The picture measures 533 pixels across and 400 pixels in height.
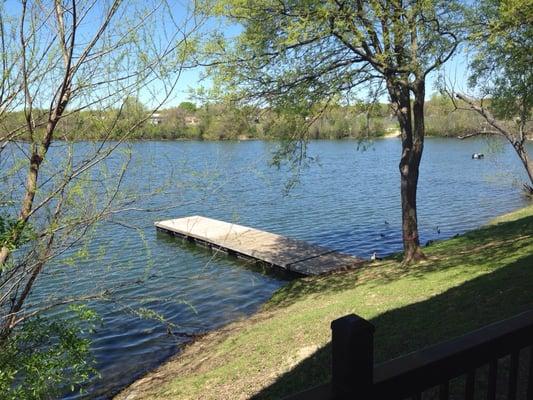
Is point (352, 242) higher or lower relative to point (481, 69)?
lower

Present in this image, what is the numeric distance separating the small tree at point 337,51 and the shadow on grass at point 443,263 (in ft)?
4.58

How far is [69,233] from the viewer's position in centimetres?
579

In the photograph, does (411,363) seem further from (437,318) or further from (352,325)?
(437,318)

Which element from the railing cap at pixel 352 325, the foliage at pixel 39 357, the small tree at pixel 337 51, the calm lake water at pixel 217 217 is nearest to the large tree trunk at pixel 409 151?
the small tree at pixel 337 51

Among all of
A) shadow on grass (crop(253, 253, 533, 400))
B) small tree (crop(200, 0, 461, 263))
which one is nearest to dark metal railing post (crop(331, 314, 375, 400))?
shadow on grass (crop(253, 253, 533, 400))

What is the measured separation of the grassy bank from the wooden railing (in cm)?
460

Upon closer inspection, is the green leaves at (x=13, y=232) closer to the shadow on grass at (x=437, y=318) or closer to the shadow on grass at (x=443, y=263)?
the shadow on grass at (x=437, y=318)

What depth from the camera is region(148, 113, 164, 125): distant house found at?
5977 millimetres

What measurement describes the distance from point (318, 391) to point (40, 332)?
14.7 feet

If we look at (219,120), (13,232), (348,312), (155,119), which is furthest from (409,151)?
(13,232)

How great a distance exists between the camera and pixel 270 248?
18.9 meters

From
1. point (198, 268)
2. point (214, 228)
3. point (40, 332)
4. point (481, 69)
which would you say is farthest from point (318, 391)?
point (214, 228)

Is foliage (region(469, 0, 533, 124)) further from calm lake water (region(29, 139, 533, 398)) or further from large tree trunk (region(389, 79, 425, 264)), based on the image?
calm lake water (region(29, 139, 533, 398))

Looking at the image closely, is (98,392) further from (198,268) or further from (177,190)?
(198,268)
